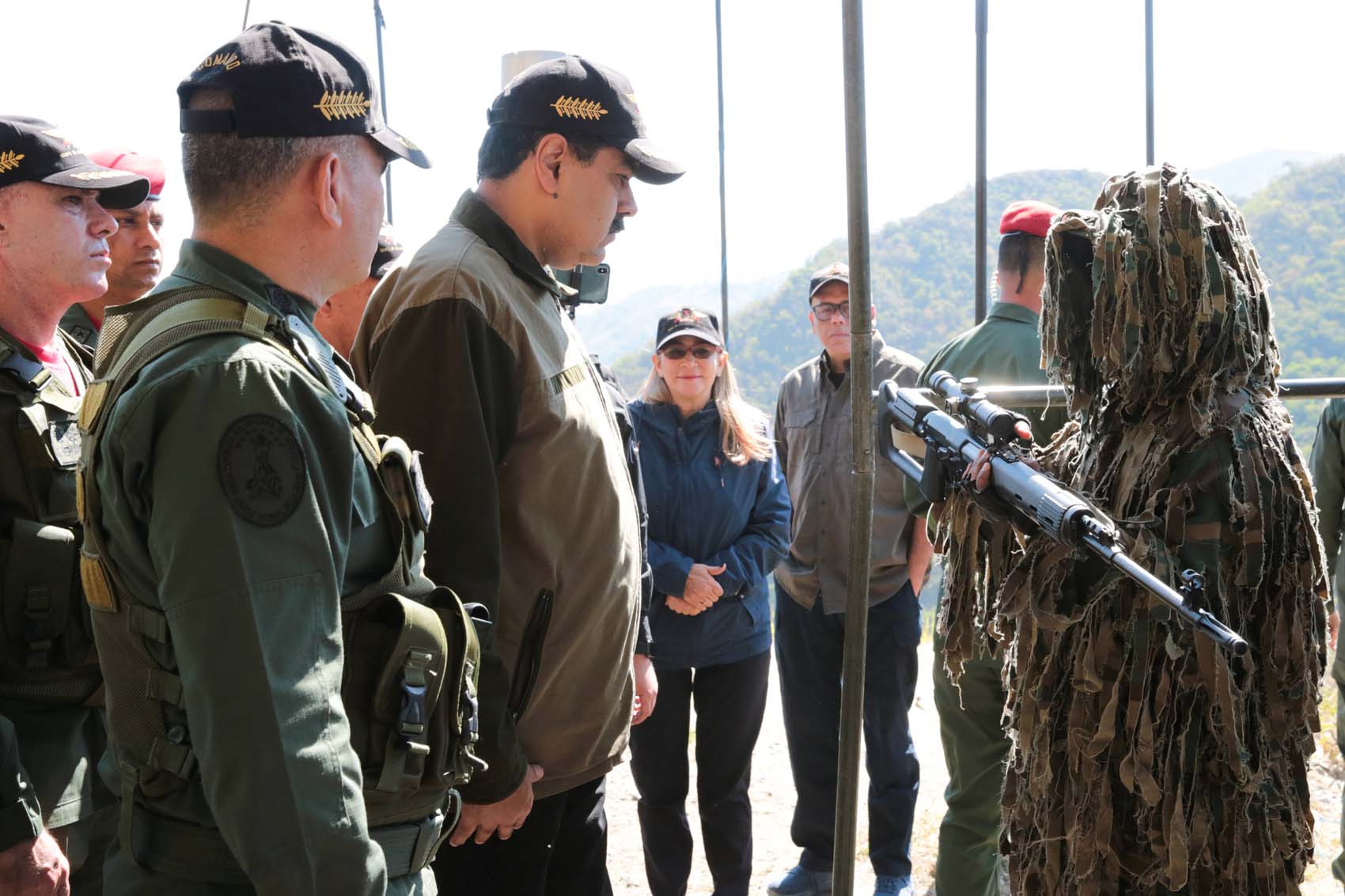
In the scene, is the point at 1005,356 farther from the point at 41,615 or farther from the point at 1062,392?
the point at 41,615

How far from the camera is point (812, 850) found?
3943mm

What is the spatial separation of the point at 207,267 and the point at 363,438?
10.9 inches

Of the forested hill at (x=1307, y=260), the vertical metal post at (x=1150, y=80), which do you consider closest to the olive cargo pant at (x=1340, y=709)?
the vertical metal post at (x=1150, y=80)

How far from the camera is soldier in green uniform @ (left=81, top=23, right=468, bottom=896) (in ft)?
4.00

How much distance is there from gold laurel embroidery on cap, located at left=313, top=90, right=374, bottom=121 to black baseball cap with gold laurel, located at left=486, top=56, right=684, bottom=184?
1.91ft

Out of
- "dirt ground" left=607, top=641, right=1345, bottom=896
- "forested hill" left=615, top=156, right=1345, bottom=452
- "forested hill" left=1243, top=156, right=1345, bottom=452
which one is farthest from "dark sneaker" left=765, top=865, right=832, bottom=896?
"forested hill" left=615, top=156, right=1345, bottom=452

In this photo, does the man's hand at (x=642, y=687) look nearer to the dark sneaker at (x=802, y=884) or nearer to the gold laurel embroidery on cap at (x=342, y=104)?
the gold laurel embroidery on cap at (x=342, y=104)

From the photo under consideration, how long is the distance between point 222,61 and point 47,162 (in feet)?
3.41

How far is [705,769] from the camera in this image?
3748mm

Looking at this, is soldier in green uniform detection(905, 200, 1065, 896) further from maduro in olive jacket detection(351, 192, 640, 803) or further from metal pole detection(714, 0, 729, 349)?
metal pole detection(714, 0, 729, 349)

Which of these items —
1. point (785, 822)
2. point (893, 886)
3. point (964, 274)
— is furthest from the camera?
point (964, 274)

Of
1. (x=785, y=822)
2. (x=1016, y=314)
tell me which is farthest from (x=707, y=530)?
(x=785, y=822)

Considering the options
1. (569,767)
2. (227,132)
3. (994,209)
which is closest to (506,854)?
(569,767)

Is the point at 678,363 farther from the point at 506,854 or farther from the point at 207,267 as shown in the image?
the point at 207,267
